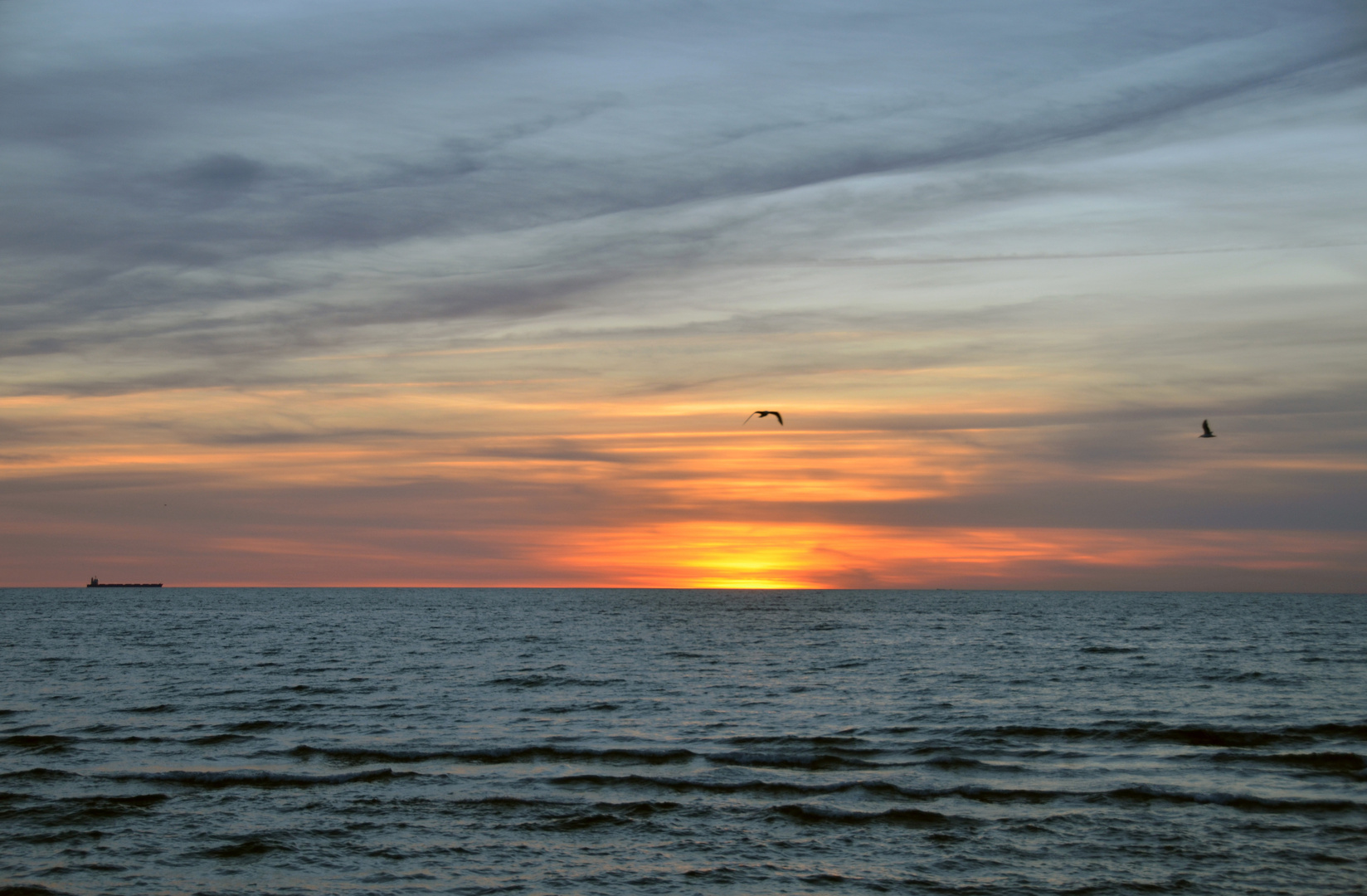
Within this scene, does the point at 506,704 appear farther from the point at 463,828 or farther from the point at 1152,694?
the point at 1152,694

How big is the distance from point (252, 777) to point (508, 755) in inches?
231

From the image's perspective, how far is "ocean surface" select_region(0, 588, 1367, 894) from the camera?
15.9 metres

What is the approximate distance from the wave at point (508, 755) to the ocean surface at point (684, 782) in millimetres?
119

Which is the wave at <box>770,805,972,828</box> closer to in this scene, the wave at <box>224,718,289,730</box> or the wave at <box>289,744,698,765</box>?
the wave at <box>289,744,698,765</box>

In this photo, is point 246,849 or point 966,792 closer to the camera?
point 246,849

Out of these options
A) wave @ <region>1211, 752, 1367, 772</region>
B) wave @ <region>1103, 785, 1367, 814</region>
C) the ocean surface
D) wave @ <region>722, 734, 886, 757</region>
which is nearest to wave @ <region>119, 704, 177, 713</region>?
the ocean surface

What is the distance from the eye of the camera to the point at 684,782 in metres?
21.7

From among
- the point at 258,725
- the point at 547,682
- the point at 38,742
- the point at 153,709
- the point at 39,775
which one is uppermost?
the point at 39,775

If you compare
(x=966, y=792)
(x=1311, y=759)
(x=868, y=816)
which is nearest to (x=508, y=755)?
(x=868, y=816)

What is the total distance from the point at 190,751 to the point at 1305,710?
33895mm

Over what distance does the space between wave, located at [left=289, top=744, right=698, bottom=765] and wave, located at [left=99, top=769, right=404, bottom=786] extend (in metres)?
1.64

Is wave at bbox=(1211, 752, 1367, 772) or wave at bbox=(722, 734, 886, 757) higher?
wave at bbox=(1211, 752, 1367, 772)

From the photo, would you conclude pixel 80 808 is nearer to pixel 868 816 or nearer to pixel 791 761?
pixel 791 761

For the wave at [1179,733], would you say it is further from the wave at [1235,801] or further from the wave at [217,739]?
the wave at [217,739]
